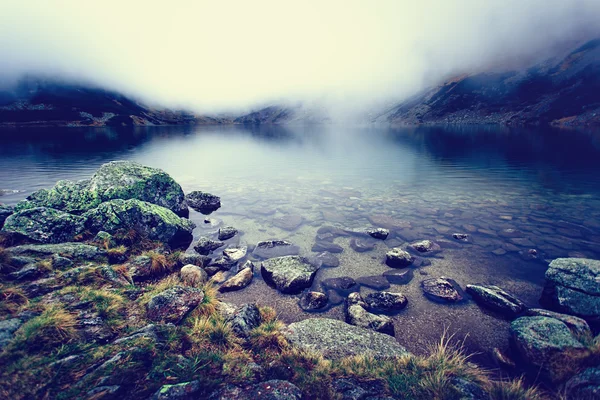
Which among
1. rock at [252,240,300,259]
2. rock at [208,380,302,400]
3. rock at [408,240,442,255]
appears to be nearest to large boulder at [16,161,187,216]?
rock at [252,240,300,259]

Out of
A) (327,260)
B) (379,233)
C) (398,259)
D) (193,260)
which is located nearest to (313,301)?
(327,260)

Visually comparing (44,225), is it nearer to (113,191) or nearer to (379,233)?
(113,191)

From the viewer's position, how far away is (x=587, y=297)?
8328 millimetres

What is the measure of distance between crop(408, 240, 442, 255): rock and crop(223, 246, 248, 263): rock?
9394mm

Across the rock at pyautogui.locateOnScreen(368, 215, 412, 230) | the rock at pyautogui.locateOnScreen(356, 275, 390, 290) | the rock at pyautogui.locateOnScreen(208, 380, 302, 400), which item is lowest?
the rock at pyautogui.locateOnScreen(356, 275, 390, 290)

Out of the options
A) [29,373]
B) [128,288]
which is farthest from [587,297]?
[128,288]

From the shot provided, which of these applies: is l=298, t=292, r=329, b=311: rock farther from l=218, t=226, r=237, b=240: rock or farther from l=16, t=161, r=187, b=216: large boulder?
l=16, t=161, r=187, b=216: large boulder

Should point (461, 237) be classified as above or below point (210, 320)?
above

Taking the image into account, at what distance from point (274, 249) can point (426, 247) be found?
8444 mm

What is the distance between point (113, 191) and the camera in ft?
A: 54.1

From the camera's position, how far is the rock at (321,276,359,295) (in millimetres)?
10836

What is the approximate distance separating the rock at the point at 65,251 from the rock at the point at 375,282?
11.2m

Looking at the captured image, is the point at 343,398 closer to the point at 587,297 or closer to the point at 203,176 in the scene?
the point at 587,297

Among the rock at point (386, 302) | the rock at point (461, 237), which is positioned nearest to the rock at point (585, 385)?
the rock at point (386, 302)
